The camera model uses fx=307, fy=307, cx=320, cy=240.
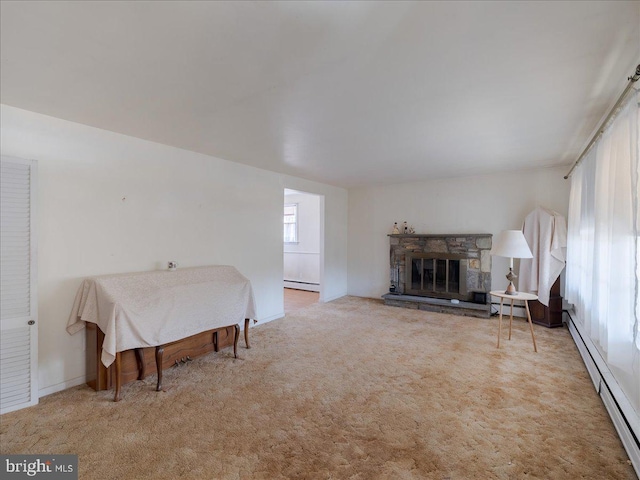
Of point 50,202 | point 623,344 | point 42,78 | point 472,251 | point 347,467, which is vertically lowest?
point 347,467

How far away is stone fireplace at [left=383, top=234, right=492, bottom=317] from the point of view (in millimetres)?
5121

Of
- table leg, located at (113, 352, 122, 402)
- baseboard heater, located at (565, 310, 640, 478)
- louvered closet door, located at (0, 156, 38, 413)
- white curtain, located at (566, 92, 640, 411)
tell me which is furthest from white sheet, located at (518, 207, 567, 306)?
louvered closet door, located at (0, 156, 38, 413)

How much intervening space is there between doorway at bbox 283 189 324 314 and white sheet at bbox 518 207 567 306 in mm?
4197

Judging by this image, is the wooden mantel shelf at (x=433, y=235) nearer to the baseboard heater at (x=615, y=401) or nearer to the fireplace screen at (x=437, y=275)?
the fireplace screen at (x=437, y=275)

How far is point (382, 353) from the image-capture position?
136 inches

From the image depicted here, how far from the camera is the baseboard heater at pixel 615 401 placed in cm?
182

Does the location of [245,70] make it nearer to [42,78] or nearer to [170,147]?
[42,78]

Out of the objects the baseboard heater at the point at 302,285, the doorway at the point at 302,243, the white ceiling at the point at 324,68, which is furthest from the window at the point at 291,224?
the white ceiling at the point at 324,68

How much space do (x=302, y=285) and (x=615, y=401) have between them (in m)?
6.07

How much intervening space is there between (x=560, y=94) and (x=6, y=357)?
4433 millimetres

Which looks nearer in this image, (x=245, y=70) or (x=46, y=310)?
(x=245, y=70)

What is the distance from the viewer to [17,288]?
2336 millimetres

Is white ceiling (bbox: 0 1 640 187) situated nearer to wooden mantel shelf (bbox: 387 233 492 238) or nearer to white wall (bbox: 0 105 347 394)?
white wall (bbox: 0 105 347 394)

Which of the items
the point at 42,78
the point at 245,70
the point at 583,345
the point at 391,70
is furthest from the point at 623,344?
the point at 42,78
